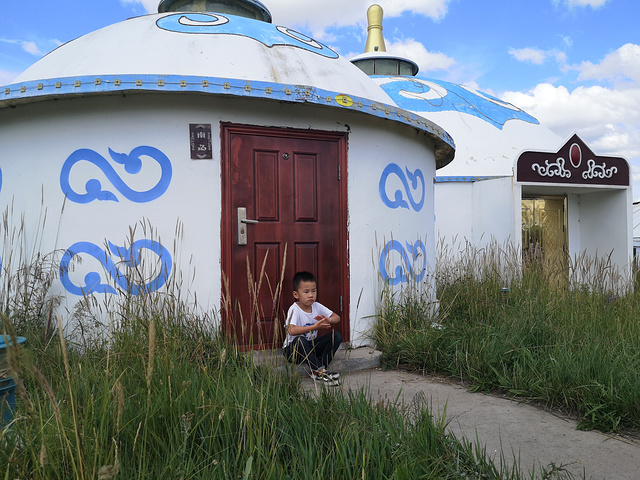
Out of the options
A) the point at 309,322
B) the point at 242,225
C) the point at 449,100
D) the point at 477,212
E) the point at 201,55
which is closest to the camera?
the point at 309,322

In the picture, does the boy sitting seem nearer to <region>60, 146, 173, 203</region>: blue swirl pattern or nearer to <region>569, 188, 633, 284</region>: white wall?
<region>60, 146, 173, 203</region>: blue swirl pattern

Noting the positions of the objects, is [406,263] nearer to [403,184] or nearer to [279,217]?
[403,184]

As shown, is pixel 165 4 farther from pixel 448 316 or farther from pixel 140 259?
pixel 448 316

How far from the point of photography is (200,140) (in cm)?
453

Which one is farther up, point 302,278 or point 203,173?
point 203,173

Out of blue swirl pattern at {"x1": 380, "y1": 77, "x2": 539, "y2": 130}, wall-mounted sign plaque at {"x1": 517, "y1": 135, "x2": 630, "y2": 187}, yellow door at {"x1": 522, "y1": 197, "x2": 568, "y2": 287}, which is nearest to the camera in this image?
wall-mounted sign plaque at {"x1": 517, "y1": 135, "x2": 630, "y2": 187}

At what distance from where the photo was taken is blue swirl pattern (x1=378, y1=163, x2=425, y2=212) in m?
5.32

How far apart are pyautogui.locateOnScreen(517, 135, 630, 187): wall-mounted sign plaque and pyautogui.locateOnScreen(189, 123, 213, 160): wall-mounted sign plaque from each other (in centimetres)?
566

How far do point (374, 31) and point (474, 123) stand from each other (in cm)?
936

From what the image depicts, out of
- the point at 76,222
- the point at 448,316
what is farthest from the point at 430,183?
the point at 76,222

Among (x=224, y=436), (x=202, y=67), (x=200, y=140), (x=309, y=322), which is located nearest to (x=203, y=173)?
(x=200, y=140)

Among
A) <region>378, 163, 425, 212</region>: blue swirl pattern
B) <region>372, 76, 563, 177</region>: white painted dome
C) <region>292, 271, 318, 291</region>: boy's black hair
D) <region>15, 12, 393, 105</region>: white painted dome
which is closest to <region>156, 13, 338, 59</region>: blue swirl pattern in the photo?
<region>15, 12, 393, 105</region>: white painted dome

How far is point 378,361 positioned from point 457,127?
31.1 feet

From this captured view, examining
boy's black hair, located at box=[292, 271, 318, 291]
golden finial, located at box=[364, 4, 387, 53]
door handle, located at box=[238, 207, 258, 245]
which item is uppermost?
golden finial, located at box=[364, 4, 387, 53]
